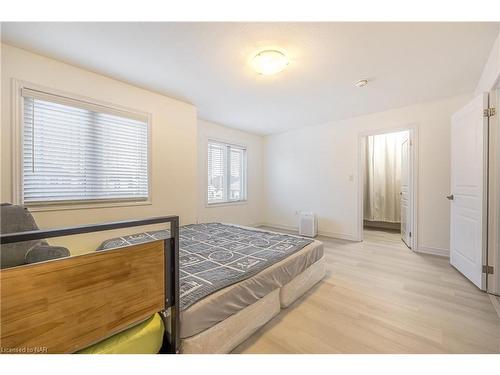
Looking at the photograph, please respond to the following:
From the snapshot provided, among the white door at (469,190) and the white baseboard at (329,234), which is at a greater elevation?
the white door at (469,190)

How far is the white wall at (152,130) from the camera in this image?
183 cm

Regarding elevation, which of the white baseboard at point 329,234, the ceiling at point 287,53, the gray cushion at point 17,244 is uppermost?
the ceiling at point 287,53

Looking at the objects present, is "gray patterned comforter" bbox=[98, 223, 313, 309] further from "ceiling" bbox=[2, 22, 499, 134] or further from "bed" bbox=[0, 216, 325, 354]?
"ceiling" bbox=[2, 22, 499, 134]

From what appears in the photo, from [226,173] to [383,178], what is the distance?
12.2 feet

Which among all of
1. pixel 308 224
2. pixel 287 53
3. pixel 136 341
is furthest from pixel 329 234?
pixel 136 341

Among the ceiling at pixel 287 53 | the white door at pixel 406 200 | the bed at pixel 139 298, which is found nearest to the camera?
the bed at pixel 139 298

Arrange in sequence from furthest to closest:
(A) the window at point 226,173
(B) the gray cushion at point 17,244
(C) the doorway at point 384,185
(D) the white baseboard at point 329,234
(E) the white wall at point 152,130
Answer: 1. (C) the doorway at point 384,185
2. (A) the window at point 226,173
3. (D) the white baseboard at point 329,234
4. (E) the white wall at point 152,130
5. (B) the gray cushion at point 17,244

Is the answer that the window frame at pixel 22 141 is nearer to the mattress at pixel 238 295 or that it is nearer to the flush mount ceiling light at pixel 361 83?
the mattress at pixel 238 295

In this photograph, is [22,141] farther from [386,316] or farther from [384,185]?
[384,185]

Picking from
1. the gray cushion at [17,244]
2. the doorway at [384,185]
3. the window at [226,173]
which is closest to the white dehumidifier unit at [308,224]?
the doorway at [384,185]

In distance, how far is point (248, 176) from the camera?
16.1 feet

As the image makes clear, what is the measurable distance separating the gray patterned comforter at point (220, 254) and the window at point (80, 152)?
0.67 meters

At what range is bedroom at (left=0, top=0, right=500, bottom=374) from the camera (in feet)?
3.18
